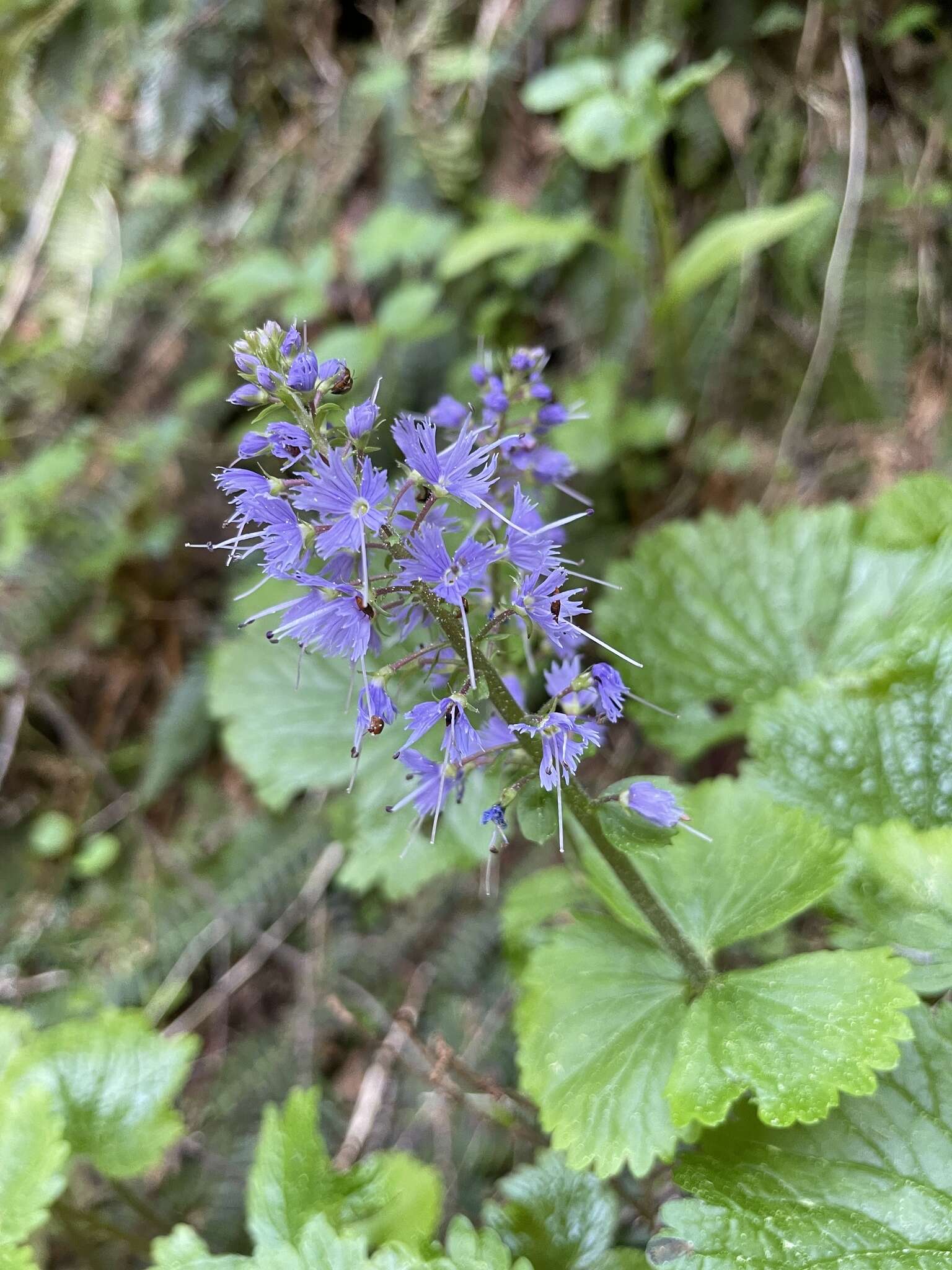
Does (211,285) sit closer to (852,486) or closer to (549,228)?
(549,228)

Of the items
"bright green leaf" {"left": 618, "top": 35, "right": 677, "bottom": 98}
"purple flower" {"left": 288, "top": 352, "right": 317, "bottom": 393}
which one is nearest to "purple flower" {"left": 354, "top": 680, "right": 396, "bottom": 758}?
"purple flower" {"left": 288, "top": 352, "right": 317, "bottom": 393}

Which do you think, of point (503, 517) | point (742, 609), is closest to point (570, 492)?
point (503, 517)

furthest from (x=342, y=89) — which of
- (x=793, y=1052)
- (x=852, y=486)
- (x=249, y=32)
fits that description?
(x=793, y=1052)

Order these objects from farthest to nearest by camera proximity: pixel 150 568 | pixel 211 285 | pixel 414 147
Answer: pixel 150 568 < pixel 414 147 < pixel 211 285

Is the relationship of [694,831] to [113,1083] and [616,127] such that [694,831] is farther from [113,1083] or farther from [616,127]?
[616,127]

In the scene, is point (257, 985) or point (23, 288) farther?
point (23, 288)

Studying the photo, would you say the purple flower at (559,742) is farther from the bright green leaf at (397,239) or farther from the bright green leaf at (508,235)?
the bright green leaf at (397,239)

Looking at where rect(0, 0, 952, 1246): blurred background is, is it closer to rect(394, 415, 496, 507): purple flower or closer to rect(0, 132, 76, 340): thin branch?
rect(0, 132, 76, 340): thin branch
